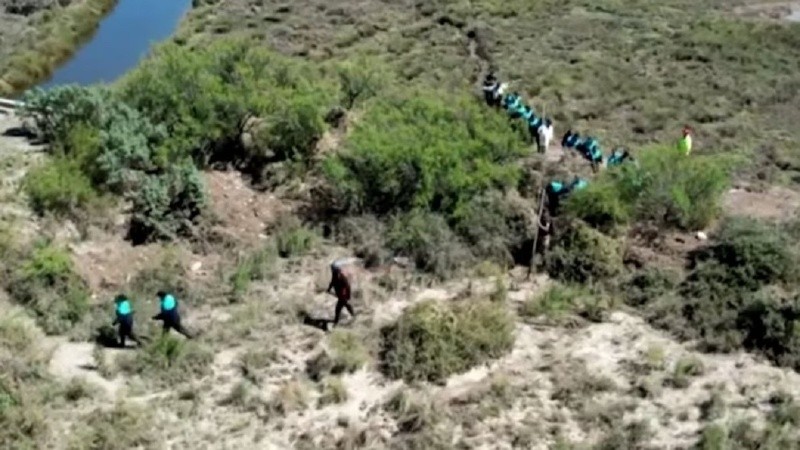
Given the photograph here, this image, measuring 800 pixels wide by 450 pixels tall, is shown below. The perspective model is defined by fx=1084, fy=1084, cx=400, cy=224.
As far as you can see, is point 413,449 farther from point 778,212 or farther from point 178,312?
point 778,212

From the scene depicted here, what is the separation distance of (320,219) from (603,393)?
922 centimetres

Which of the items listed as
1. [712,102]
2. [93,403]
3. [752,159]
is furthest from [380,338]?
[712,102]

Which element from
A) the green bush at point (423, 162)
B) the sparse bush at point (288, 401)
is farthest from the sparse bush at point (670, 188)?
the sparse bush at point (288, 401)

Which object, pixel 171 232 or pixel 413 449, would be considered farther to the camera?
pixel 171 232

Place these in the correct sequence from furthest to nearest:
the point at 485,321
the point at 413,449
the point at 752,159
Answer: the point at 752,159, the point at 485,321, the point at 413,449

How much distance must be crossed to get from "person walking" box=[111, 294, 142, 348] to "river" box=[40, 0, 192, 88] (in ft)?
69.0

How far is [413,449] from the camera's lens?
1814cm

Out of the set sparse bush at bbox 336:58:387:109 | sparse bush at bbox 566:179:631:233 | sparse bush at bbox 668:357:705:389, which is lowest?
sparse bush at bbox 668:357:705:389

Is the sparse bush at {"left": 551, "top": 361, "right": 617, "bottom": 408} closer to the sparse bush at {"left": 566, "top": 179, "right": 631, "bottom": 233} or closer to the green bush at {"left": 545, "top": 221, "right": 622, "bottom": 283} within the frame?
the green bush at {"left": 545, "top": 221, "right": 622, "bottom": 283}

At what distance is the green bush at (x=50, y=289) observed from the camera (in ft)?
71.6

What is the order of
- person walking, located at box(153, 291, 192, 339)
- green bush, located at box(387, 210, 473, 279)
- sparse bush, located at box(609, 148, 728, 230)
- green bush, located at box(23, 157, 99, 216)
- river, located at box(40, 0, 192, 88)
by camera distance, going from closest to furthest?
person walking, located at box(153, 291, 192, 339) → green bush, located at box(387, 210, 473, 279) → sparse bush, located at box(609, 148, 728, 230) → green bush, located at box(23, 157, 99, 216) → river, located at box(40, 0, 192, 88)

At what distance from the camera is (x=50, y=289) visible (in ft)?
73.4

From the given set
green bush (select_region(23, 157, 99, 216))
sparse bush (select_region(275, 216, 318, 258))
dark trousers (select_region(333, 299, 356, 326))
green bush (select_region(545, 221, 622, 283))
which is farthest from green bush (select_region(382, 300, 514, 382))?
green bush (select_region(23, 157, 99, 216))

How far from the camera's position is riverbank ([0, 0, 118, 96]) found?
41594 mm
